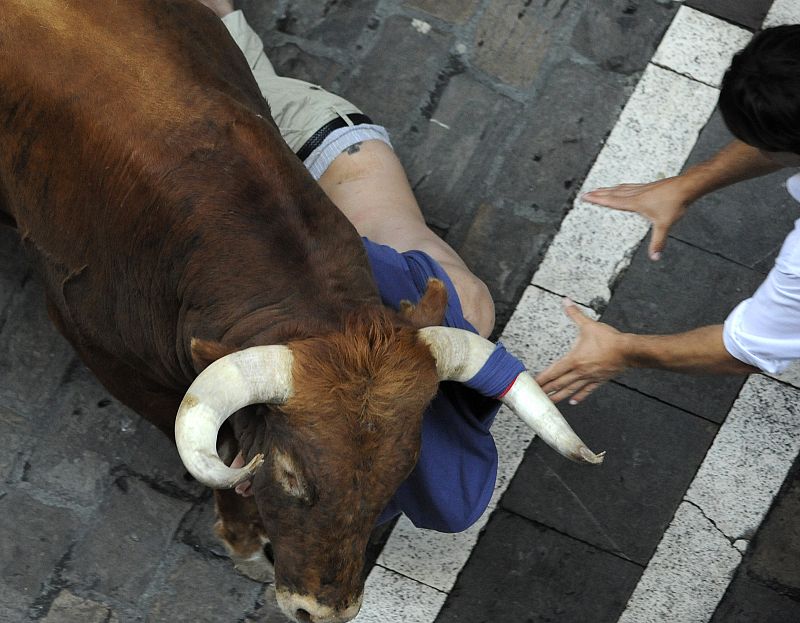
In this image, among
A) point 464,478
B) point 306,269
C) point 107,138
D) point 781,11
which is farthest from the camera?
point 781,11

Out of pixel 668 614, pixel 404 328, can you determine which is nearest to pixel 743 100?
pixel 404 328

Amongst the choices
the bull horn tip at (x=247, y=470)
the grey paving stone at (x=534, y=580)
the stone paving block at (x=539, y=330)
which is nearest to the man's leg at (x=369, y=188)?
the stone paving block at (x=539, y=330)

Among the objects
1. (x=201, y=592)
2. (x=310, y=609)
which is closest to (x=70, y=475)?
(x=201, y=592)

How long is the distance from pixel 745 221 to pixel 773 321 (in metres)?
1.76

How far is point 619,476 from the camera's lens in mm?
4465

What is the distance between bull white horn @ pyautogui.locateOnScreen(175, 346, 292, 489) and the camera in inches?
98.5

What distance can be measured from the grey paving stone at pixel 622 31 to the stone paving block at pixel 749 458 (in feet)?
5.45

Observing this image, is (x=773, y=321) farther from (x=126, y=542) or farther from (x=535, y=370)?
(x=126, y=542)

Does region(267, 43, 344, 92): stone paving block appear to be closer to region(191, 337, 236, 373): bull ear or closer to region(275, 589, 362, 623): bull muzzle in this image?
region(191, 337, 236, 373): bull ear

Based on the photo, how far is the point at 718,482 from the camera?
4461 millimetres

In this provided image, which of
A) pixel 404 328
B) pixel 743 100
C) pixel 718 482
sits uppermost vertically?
pixel 743 100

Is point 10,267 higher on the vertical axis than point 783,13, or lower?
lower

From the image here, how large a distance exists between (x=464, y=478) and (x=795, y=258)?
1.39 meters

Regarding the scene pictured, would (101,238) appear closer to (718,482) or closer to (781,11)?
(718,482)
